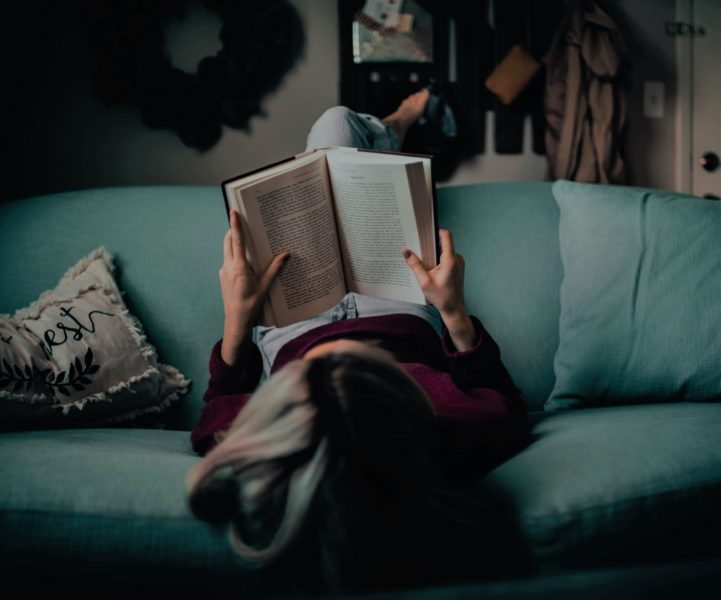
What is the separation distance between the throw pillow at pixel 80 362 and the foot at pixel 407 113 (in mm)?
911

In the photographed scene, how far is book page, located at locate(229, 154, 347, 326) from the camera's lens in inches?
40.5

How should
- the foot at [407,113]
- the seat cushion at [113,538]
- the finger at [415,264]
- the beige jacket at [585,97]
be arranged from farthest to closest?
the beige jacket at [585,97] < the foot at [407,113] < the finger at [415,264] < the seat cushion at [113,538]

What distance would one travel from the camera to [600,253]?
1.41 m

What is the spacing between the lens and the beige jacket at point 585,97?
7.13 feet

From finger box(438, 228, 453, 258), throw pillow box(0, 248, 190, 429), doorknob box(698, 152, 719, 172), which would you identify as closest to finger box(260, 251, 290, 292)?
finger box(438, 228, 453, 258)

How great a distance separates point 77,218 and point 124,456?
0.74 m

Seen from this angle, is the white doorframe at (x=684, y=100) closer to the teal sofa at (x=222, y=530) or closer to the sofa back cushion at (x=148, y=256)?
the teal sofa at (x=222, y=530)

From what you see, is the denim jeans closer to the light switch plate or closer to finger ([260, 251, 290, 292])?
finger ([260, 251, 290, 292])

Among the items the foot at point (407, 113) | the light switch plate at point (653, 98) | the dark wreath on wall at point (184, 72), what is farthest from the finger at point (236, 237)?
the light switch plate at point (653, 98)

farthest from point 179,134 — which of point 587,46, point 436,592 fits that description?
point 436,592

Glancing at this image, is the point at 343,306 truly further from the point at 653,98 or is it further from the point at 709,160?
the point at 709,160

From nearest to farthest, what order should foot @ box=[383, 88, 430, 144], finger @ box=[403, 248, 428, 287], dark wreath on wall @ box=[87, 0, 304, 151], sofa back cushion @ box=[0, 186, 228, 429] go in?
finger @ box=[403, 248, 428, 287]
sofa back cushion @ box=[0, 186, 228, 429]
foot @ box=[383, 88, 430, 144]
dark wreath on wall @ box=[87, 0, 304, 151]

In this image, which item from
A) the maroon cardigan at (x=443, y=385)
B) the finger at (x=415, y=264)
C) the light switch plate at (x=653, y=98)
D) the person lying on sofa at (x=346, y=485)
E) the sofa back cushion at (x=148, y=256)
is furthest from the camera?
the light switch plate at (x=653, y=98)

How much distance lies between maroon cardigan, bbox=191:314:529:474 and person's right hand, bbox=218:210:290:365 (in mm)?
80
